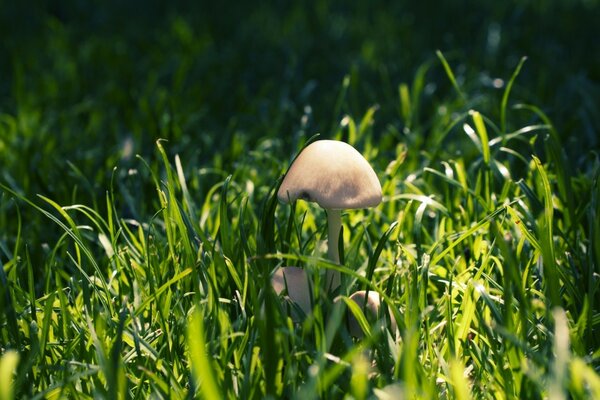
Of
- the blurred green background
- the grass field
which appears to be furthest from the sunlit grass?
the blurred green background

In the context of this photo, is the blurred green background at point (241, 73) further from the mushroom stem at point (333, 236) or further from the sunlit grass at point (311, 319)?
the mushroom stem at point (333, 236)

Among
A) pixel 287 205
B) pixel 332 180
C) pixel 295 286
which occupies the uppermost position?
pixel 332 180

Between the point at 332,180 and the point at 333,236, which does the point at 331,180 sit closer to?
the point at 332,180

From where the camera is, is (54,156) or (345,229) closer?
(345,229)

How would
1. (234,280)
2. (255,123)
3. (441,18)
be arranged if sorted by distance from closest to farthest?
1. (234,280)
2. (255,123)
3. (441,18)

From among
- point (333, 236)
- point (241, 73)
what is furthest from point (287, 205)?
point (241, 73)

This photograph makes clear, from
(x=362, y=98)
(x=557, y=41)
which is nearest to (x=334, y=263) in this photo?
(x=362, y=98)

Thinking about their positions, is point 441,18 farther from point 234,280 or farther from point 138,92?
point 234,280
